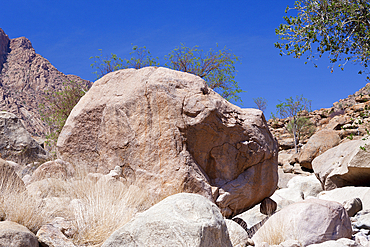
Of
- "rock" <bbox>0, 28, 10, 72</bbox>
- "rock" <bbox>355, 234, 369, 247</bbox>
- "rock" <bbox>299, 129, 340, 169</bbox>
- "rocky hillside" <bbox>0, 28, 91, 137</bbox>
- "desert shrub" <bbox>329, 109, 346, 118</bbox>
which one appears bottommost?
"rock" <bbox>355, 234, 369, 247</bbox>

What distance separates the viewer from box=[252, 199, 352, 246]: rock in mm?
5099

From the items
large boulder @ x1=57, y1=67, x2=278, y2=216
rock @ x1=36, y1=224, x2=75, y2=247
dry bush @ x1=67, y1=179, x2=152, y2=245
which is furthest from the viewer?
large boulder @ x1=57, y1=67, x2=278, y2=216

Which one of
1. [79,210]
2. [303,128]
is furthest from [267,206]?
[303,128]

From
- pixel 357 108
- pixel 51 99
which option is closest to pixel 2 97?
pixel 51 99

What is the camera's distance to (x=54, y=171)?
7312mm

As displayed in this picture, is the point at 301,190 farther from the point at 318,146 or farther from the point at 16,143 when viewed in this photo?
the point at 16,143

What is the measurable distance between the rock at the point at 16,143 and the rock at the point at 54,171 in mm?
5932

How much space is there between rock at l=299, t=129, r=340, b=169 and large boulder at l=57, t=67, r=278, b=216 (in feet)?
37.6

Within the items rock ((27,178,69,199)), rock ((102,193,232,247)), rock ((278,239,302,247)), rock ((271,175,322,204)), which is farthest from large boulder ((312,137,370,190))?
rock ((27,178,69,199))

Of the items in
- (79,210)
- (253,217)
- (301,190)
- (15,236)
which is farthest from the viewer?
(301,190)

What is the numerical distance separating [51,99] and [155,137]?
11250 millimetres

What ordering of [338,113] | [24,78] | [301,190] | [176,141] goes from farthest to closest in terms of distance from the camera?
1. [24,78]
2. [338,113]
3. [301,190]
4. [176,141]

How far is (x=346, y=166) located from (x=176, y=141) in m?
6.18

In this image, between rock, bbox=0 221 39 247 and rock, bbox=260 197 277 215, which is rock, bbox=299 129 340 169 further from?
rock, bbox=0 221 39 247
